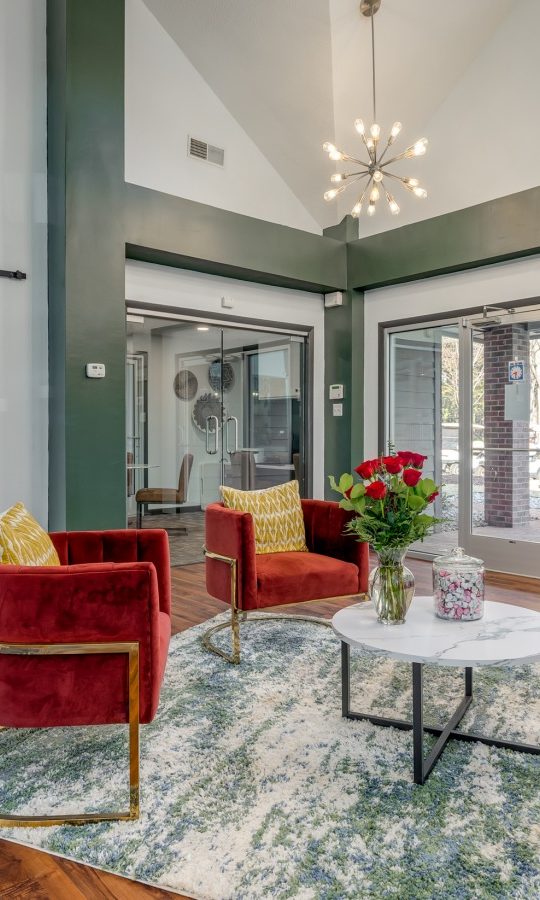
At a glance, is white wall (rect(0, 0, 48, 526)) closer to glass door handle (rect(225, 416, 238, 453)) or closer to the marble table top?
glass door handle (rect(225, 416, 238, 453))

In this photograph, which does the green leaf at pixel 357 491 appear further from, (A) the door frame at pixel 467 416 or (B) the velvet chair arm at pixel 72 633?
(A) the door frame at pixel 467 416

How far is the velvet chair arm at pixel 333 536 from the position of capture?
3467 mm

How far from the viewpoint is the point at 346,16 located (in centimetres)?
468

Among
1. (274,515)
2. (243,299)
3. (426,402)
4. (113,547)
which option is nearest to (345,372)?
(426,402)

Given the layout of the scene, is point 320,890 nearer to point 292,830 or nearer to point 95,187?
point 292,830

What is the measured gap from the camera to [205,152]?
5.34 m

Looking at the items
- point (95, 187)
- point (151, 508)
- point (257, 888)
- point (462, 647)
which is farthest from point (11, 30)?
point (257, 888)

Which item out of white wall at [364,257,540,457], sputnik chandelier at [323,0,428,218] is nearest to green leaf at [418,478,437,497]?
sputnik chandelier at [323,0,428,218]

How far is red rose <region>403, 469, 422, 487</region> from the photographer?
2.25 metres

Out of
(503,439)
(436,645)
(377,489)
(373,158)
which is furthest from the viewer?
(503,439)

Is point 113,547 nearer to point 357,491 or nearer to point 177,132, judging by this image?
point 357,491

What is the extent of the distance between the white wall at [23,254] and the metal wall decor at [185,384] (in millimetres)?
1274

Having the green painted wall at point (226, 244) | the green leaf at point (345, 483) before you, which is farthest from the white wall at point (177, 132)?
the green leaf at point (345, 483)

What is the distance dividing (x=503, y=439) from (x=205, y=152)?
3538mm
